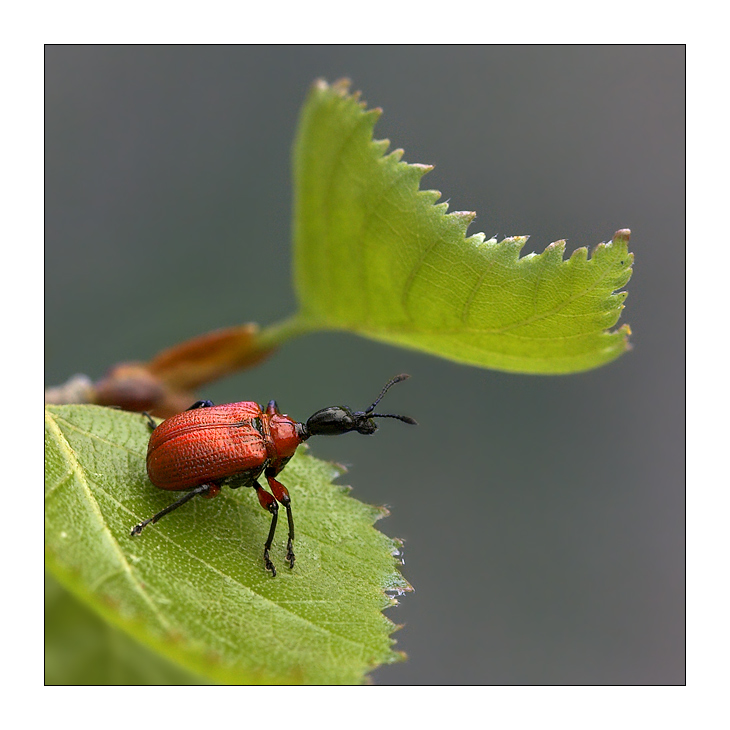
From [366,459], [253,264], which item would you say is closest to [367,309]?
[253,264]

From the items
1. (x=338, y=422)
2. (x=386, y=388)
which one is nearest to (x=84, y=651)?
(x=338, y=422)

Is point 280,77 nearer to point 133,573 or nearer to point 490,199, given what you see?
point 490,199

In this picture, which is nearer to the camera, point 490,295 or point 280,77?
point 490,295

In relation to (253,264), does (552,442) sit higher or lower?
lower

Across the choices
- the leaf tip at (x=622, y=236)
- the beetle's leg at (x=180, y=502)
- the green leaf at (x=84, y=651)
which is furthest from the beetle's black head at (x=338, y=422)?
the green leaf at (x=84, y=651)

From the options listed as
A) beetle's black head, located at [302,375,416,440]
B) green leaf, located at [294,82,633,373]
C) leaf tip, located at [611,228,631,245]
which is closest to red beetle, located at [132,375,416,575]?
beetle's black head, located at [302,375,416,440]

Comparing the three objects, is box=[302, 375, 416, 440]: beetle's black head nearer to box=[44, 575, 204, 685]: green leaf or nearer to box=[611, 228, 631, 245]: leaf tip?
box=[611, 228, 631, 245]: leaf tip

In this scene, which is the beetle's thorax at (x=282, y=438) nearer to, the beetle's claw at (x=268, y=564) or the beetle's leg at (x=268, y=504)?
the beetle's leg at (x=268, y=504)
